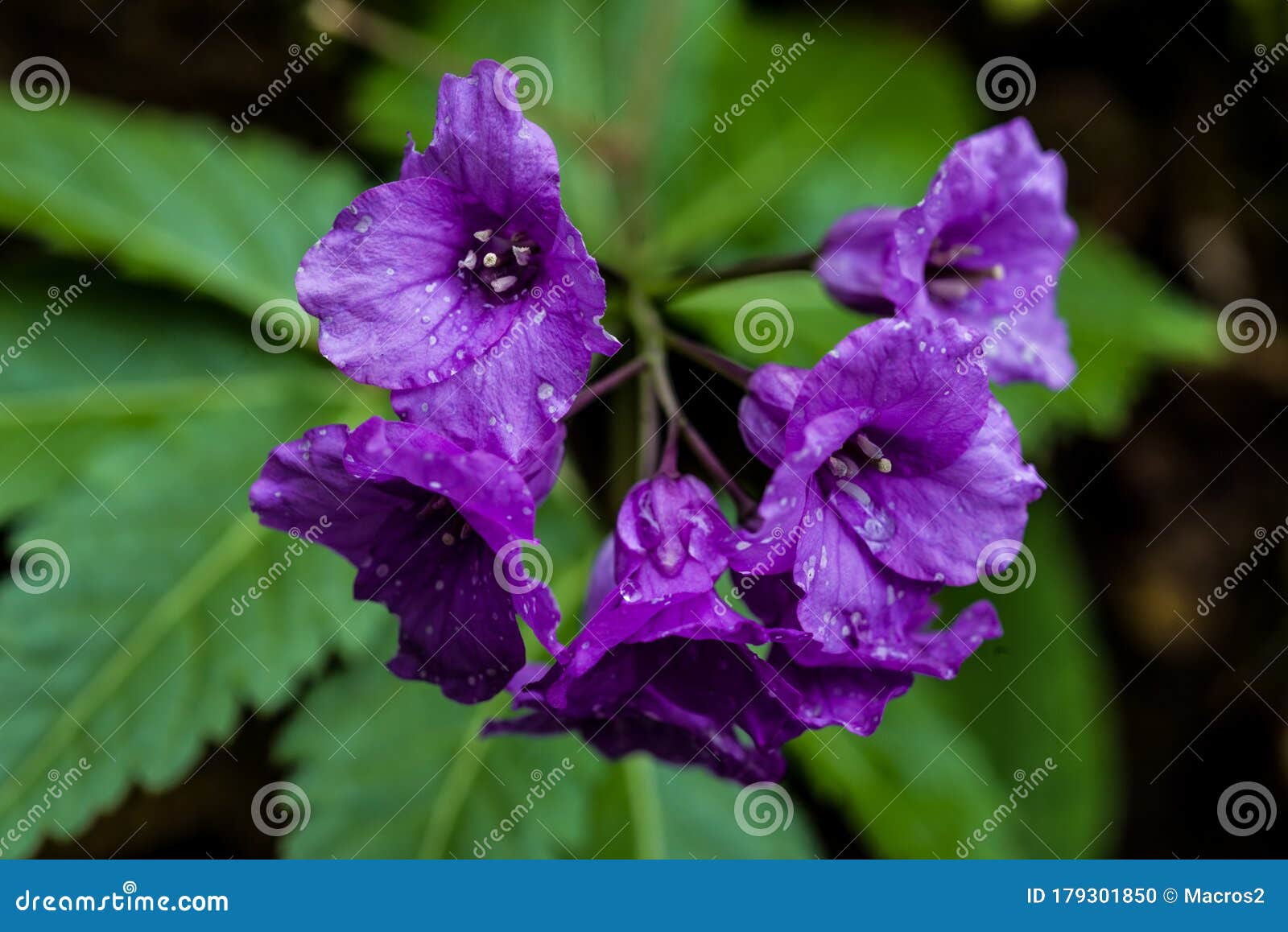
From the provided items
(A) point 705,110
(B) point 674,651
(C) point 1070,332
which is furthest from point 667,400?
(A) point 705,110

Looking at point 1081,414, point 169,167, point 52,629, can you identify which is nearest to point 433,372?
point 52,629

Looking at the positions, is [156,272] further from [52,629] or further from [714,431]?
[714,431]

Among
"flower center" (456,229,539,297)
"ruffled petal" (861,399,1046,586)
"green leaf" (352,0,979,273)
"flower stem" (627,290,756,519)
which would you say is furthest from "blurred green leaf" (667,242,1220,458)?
"ruffled petal" (861,399,1046,586)

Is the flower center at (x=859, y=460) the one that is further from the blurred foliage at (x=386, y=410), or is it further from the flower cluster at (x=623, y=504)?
the blurred foliage at (x=386, y=410)

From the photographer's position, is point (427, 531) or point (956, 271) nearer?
point (427, 531)

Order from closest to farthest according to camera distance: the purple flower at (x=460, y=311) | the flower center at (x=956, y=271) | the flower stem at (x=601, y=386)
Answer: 1. the purple flower at (x=460, y=311)
2. the flower stem at (x=601, y=386)
3. the flower center at (x=956, y=271)

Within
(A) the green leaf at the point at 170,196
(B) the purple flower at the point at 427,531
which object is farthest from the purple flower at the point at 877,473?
(A) the green leaf at the point at 170,196

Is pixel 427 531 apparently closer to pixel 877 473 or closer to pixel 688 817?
pixel 877 473
